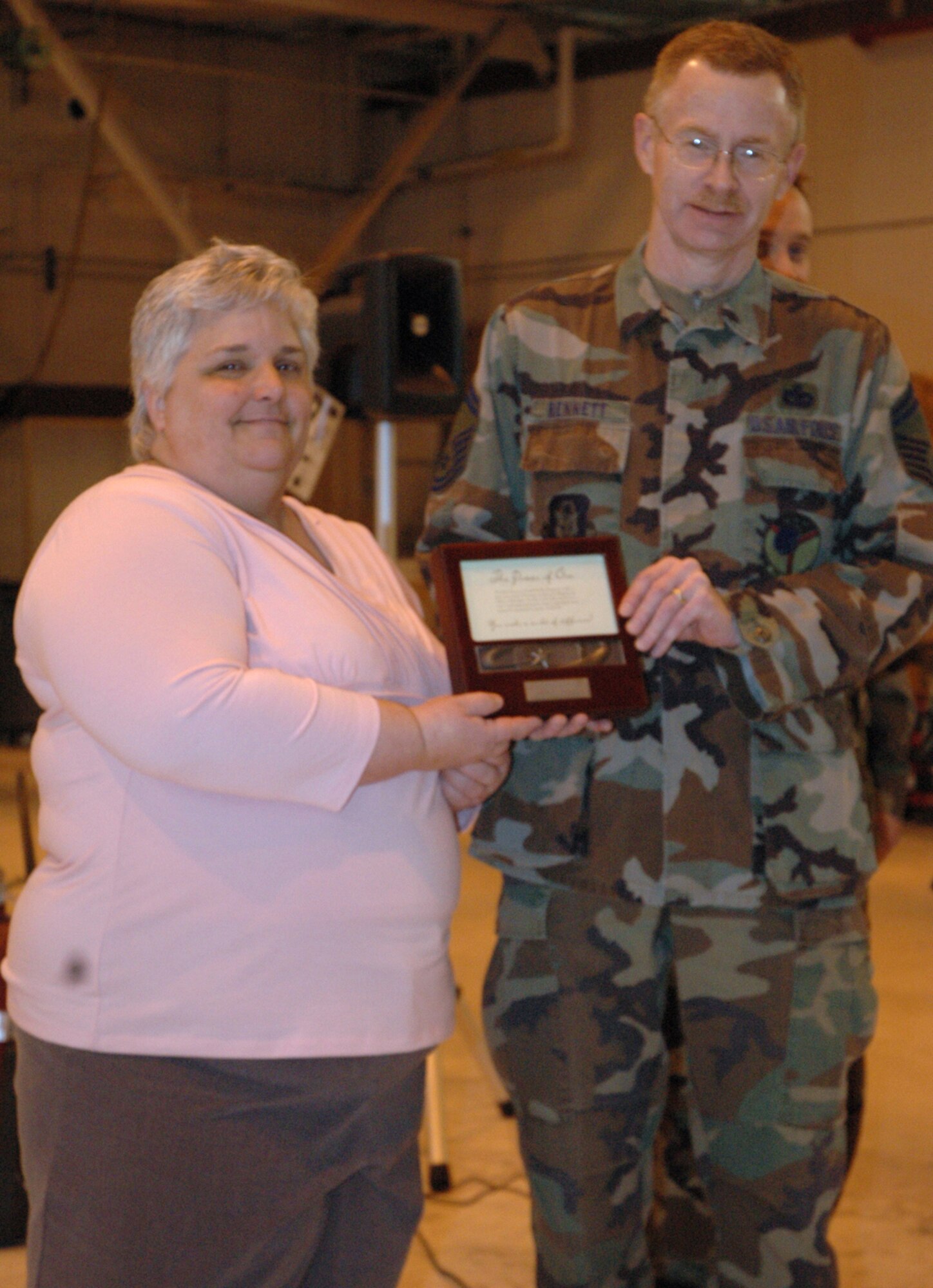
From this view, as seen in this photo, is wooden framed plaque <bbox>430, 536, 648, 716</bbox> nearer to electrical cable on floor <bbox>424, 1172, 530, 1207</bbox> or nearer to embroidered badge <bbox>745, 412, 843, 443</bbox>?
embroidered badge <bbox>745, 412, 843, 443</bbox>

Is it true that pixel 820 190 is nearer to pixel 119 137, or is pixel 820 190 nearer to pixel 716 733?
pixel 119 137

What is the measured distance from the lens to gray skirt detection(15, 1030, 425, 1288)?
4.48ft

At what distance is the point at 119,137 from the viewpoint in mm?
7695

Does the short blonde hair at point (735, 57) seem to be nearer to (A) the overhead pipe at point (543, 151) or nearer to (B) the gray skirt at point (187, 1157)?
(B) the gray skirt at point (187, 1157)

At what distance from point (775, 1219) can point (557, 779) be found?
0.57 m

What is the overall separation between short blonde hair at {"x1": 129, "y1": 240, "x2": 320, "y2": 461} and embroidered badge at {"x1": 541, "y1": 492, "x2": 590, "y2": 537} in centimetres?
41

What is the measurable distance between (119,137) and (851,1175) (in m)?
6.65

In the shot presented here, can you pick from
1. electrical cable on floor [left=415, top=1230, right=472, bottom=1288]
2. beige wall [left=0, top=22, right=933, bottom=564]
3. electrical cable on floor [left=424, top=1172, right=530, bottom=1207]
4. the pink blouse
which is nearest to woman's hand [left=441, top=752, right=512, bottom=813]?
the pink blouse

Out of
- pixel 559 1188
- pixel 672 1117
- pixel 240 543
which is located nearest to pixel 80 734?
pixel 240 543

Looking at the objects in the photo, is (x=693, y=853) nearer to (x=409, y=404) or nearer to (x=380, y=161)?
(x=409, y=404)

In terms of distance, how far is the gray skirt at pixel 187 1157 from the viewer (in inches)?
53.7

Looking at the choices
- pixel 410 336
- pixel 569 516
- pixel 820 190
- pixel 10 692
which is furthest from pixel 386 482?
pixel 820 190

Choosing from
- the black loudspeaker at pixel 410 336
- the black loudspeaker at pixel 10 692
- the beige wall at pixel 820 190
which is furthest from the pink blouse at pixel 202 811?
the beige wall at pixel 820 190

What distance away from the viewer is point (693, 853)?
167 centimetres
